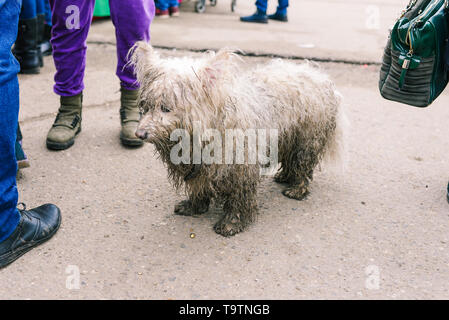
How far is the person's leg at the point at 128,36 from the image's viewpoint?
347 cm

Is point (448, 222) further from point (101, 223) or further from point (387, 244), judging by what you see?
point (101, 223)

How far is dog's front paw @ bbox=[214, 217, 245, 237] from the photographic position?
2863 millimetres

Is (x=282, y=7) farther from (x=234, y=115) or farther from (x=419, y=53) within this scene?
(x=234, y=115)

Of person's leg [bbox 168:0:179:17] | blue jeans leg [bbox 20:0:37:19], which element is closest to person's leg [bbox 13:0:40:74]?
blue jeans leg [bbox 20:0:37:19]

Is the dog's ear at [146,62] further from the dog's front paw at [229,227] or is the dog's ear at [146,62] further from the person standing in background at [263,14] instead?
the person standing in background at [263,14]

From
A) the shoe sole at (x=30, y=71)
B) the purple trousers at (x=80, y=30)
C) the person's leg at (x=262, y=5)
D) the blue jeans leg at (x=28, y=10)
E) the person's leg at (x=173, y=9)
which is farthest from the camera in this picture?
the person's leg at (x=173, y=9)

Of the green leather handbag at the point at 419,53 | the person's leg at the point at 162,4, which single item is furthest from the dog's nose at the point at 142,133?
the person's leg at the point at 162,4

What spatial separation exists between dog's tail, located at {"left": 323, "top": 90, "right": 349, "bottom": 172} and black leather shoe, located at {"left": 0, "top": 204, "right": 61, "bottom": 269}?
194cm

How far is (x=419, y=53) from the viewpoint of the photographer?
109 inches

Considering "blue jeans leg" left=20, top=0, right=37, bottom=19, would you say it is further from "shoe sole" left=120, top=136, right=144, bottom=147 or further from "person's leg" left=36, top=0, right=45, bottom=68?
"shoe sole" left=120, top=136, right=144, bottom=147

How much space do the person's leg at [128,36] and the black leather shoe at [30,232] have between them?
115cm

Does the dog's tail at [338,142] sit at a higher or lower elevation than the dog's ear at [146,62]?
lower

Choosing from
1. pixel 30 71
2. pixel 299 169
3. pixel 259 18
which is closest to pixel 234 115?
pixel 299 169

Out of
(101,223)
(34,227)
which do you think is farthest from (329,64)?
(34,227)
